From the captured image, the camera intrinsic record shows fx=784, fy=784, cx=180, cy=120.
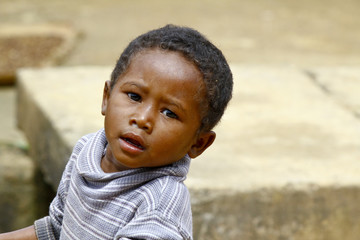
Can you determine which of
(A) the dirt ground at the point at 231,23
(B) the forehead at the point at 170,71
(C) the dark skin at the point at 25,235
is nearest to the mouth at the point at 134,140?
(B) the forehead at the point at 170,71

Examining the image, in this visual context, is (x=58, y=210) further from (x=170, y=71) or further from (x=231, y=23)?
(x=231, y=23)

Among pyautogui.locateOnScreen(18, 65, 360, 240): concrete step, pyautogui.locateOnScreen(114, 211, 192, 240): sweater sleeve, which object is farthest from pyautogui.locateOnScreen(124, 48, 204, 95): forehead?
pyautogui.locateOnScreen(18, 65, 360, 240): concrete step

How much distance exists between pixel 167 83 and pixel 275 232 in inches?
48.6

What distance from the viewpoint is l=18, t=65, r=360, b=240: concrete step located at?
2.68 metres

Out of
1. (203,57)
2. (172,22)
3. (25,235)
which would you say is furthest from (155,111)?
(172,22)

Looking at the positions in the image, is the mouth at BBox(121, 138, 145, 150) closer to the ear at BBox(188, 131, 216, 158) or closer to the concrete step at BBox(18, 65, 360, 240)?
the ear at BBox(188, 131, 216, 158)

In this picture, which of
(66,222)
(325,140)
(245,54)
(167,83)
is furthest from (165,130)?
(245,54)

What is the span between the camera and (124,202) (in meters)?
Answer: 1.69

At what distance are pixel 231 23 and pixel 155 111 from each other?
4.99m

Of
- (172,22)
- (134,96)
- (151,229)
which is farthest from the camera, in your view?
(172,22)

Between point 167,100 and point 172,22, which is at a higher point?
point 167,100

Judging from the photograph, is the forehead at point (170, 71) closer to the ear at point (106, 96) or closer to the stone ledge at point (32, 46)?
the ear at point (106, 96)

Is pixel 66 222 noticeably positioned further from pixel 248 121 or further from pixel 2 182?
pixel 2 182

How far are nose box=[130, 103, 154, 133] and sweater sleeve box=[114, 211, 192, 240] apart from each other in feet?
0.59
